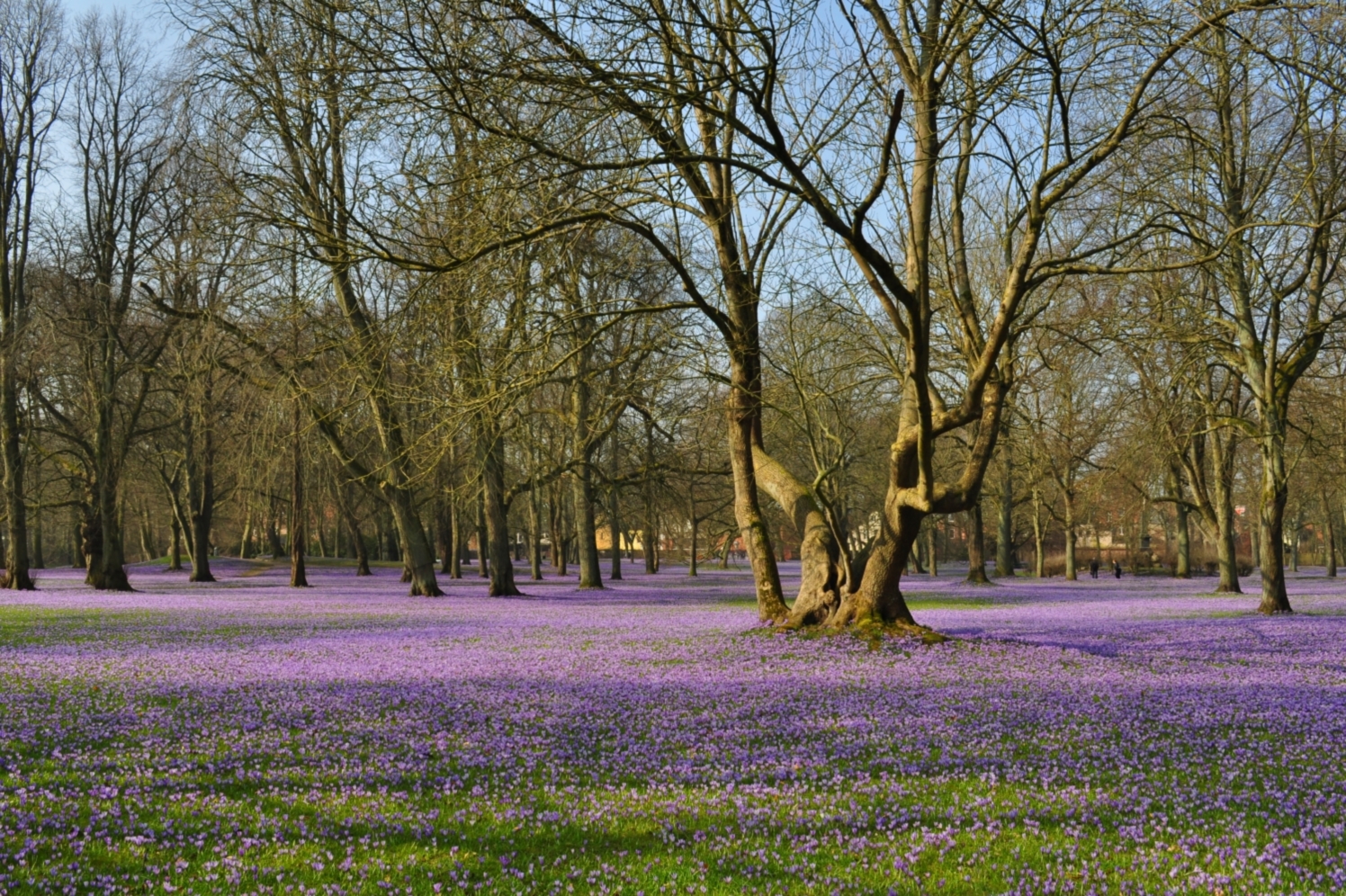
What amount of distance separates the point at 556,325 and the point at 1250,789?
9962mm

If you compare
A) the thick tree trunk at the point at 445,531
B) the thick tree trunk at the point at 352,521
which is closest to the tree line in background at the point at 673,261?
the thick tree trunk at the point at 352,521

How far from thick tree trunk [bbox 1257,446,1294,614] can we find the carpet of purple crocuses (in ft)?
22.4

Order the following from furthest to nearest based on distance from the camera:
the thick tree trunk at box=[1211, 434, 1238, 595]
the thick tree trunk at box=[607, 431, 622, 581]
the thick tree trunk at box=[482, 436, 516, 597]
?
the thick tree trunk at box=[607, 431, 622, 581]
the thick tree trunk at box=[1211, 434, 1238, 595]
the thick tree trunk at box=[482, 436, 516, 597]

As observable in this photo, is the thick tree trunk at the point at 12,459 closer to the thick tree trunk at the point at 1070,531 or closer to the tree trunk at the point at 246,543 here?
the tree trunk at the point at 246,543

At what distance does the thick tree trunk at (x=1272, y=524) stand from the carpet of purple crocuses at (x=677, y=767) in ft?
22.4

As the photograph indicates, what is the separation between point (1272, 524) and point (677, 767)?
787 inches

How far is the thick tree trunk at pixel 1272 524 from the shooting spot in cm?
2114

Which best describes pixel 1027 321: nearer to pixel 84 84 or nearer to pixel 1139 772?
pixel 1139 772

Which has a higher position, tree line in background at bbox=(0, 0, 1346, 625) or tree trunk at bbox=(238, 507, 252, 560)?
tree line in background at bbox=(0, 0, 1346, 625)

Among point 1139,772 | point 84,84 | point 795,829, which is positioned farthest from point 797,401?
Answer: point 84,84

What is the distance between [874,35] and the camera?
12414 millimetres

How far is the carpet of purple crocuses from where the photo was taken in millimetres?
4664

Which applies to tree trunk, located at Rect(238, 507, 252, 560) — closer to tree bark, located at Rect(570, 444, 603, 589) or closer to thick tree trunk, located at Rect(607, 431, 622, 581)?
thick tree trunk, located at Rect(607, 431, 622, 581)

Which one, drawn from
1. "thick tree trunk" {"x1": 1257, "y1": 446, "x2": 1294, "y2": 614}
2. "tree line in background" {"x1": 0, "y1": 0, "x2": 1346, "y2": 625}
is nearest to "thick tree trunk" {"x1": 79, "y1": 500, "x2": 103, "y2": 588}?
"tree line in background" {"x1": 0, "y1": 0, "x2": 1346, "y2": 625}
